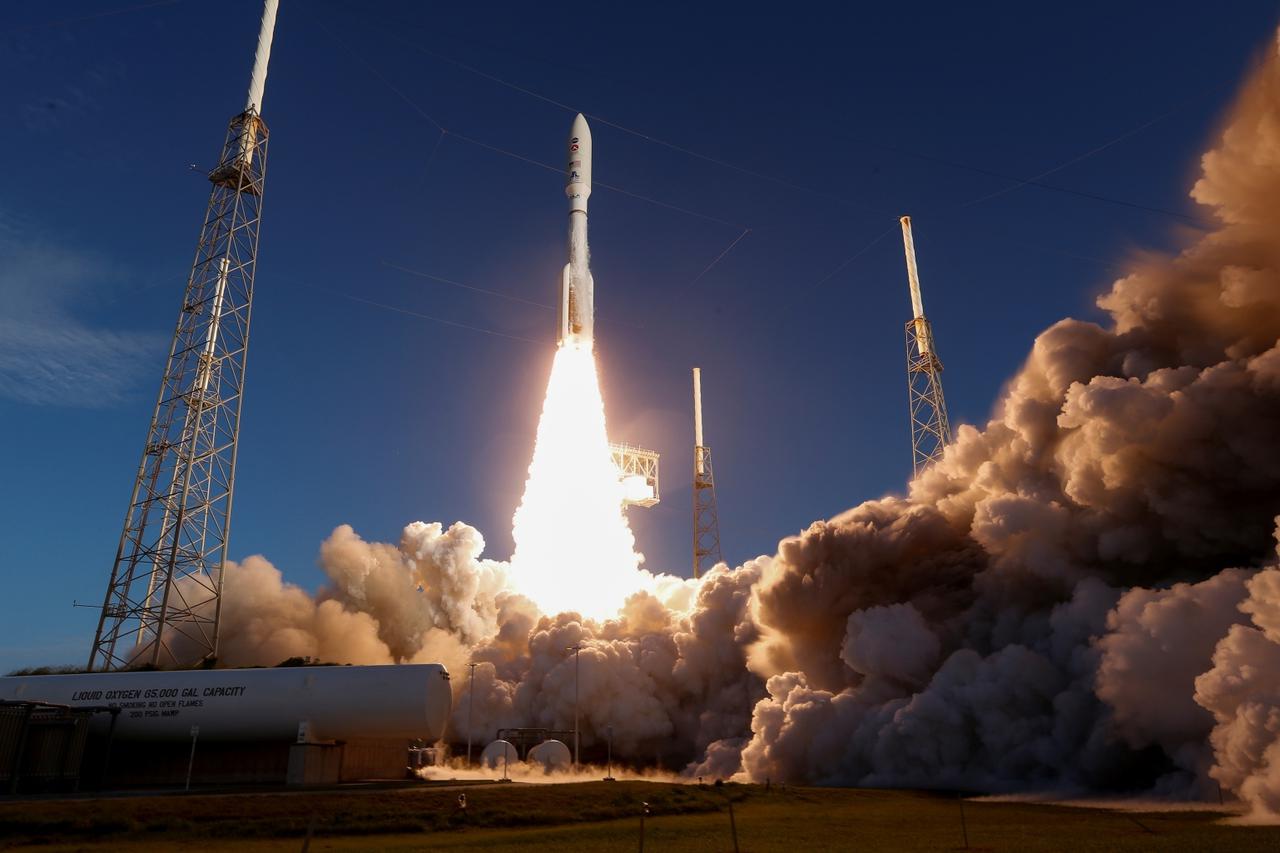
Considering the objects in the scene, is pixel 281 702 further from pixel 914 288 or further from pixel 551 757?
pixel 914 288

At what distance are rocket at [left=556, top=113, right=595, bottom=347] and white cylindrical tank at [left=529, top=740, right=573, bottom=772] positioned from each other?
3094cm

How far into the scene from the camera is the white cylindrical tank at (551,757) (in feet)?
184

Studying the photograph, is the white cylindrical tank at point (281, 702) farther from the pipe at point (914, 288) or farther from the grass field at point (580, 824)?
the pipe at point (914, 288)

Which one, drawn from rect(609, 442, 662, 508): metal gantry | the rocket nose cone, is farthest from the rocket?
rect(609, 442, 662, 508): metal gantry

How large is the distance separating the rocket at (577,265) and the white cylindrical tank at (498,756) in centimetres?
3098

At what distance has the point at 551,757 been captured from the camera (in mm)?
56812

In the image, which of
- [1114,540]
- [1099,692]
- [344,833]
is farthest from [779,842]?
[1114,540]

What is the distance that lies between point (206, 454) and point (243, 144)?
21842 millimetres

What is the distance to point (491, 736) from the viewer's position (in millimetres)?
69125

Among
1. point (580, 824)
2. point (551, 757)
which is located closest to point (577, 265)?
point (551, 757)

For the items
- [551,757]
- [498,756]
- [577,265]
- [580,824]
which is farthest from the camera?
[577,265]

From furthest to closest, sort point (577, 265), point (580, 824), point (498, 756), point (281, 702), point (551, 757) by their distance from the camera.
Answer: point (577, 265) < point (498, 756) < point (551, 757) < point (281, 702) < point (580, 824)

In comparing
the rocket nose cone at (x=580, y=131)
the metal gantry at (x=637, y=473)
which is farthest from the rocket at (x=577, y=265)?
the metal gantry at (x=637, y=473)

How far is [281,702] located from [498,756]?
17.3 m
